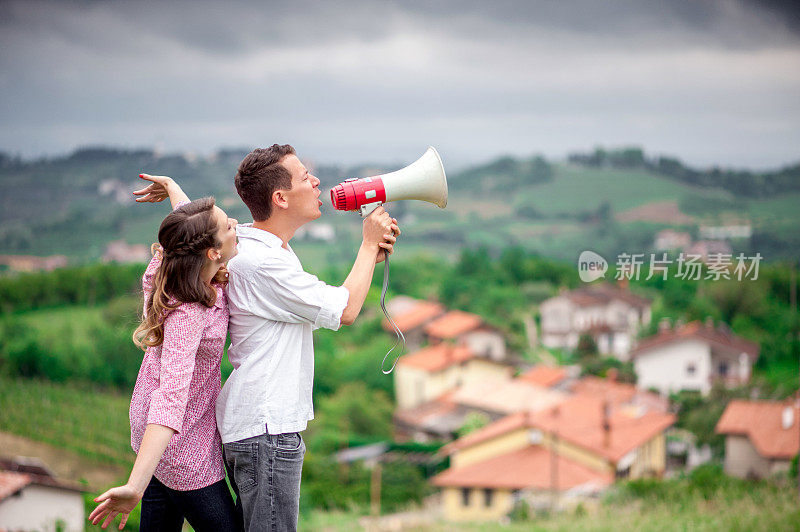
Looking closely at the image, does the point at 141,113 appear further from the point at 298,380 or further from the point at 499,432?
the point at 298,380

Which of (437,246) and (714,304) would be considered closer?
(714,304)

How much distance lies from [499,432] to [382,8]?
10472 cm

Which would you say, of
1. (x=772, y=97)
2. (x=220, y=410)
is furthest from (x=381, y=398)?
(x=772, y=97)

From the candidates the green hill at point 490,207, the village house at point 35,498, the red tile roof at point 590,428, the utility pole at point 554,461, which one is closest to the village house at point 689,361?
the green hill at point 490,207

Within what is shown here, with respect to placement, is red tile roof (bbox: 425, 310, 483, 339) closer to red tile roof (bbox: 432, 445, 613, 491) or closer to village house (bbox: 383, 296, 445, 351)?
village house (bbox: 383, 296, 445, 351)

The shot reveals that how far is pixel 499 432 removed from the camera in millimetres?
27953

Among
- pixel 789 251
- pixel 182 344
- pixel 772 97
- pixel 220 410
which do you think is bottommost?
pixel 789 251

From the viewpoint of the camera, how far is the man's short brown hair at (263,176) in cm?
199

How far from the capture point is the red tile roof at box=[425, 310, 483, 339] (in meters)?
51.3

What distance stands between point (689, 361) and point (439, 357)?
50.6 feet

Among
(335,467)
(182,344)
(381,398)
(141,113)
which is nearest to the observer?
(182,344)

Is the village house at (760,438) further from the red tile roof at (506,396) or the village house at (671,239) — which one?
the village house at (671,239)

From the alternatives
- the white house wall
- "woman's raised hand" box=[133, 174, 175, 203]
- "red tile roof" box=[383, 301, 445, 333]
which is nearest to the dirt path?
"red tile roof" box=[383, 301, 445, 333]

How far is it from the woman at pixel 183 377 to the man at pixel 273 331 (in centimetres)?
5
